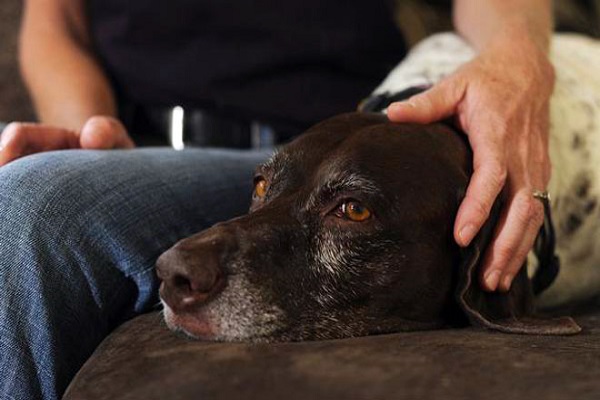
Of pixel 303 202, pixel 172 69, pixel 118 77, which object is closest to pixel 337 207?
pixel 303 202

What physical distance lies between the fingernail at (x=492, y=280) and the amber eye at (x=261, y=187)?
0.46 m

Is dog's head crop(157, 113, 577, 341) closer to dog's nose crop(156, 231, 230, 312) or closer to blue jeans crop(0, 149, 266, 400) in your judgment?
dog's nose crop(156, 231, 230, 312)

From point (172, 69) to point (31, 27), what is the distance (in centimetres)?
56

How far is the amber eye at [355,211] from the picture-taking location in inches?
59.0

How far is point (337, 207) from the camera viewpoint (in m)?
1.52

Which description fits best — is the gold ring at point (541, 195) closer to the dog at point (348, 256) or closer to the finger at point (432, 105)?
the dog at point (348, 256)

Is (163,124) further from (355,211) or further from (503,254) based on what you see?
(503,254)

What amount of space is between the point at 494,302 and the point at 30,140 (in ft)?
3.42

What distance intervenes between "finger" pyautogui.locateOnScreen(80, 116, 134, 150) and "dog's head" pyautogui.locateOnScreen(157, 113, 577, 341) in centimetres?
54

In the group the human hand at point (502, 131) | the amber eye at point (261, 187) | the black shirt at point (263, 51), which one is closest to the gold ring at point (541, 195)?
the human hand at point (502, 131)

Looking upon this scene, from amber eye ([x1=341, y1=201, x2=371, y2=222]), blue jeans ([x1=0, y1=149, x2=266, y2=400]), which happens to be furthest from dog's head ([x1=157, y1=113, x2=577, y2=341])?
blue jeans ([x1=0, y1=149, x2=266, y2=400])

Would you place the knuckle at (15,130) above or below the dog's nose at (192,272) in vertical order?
above

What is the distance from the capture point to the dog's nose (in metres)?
1.33

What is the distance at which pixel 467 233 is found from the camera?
148 centimetres
